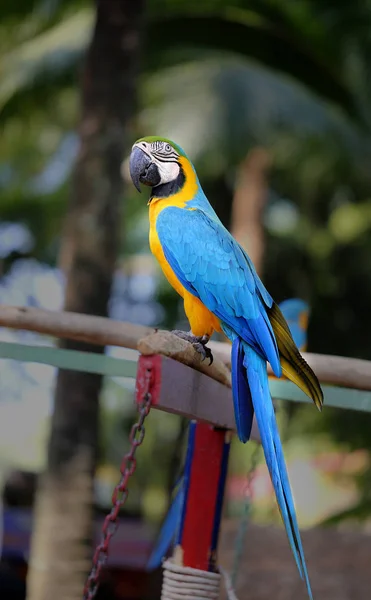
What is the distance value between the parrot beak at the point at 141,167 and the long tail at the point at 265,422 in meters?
0.47

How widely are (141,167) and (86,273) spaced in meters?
2.29

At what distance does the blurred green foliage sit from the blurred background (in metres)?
0.02

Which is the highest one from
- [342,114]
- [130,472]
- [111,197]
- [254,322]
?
[342,114]

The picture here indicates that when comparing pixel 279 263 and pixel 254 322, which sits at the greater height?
pixel 279 263

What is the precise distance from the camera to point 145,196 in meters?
8.74

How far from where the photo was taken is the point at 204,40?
22.0 feet

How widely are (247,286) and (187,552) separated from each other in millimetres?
677

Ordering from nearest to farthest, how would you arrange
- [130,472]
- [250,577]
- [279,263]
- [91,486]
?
1. [130,472]
2. [91,486]
3. [250,577]
4. [279,263]

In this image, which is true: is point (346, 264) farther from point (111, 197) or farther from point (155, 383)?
point (155, 383)

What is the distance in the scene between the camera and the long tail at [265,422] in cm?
169

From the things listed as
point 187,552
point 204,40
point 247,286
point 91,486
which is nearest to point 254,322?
point 247,286

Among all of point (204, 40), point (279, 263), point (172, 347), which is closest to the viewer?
point (172, 347)

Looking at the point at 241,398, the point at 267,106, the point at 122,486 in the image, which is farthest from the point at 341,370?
the point at 267,106

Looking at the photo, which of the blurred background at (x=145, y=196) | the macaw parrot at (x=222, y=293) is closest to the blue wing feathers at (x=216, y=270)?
the macaw parrot at (x=222, y=293)
